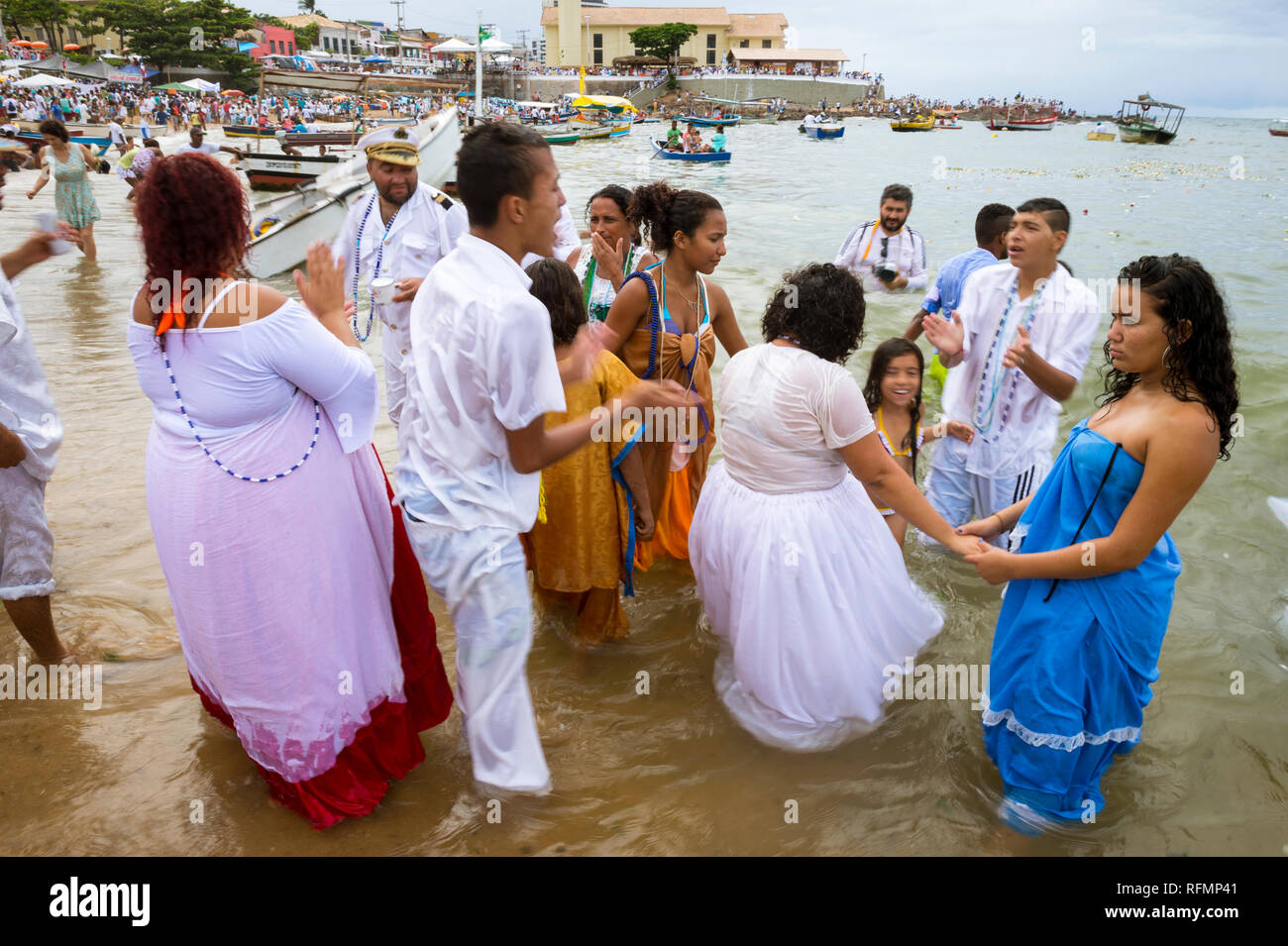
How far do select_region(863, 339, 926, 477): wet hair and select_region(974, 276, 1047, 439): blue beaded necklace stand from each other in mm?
335

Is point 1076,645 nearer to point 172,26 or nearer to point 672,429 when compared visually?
point 672,429

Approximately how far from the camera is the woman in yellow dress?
3.32m

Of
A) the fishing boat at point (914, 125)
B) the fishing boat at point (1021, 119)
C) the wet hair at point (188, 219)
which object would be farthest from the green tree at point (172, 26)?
the fishing boat at point (1021, 119)

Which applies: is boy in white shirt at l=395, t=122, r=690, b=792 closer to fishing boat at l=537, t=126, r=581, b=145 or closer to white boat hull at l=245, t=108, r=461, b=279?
white boat hull at l=245, t=108, r=461, b=279

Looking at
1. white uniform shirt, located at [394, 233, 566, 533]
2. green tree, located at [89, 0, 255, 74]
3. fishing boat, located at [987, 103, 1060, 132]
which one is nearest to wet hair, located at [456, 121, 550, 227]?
white uniform shirt, located at [394, 233, 566, 533]

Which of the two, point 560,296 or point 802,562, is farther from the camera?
point 560,296

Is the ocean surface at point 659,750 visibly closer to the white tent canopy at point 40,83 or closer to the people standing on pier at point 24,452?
the people standing on pier at point 24,452

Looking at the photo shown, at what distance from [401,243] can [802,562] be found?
3.12m

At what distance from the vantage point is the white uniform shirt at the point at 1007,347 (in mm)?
3828

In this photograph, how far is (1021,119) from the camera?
271 ft

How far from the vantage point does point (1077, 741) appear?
8.35 ft

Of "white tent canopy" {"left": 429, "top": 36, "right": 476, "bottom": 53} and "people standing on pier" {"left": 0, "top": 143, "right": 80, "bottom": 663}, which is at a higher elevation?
"white tent canopy" {"left": 429, "top": 36, "right": 476, "bottom": 53}

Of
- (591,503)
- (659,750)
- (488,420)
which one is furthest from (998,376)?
(488,420)
